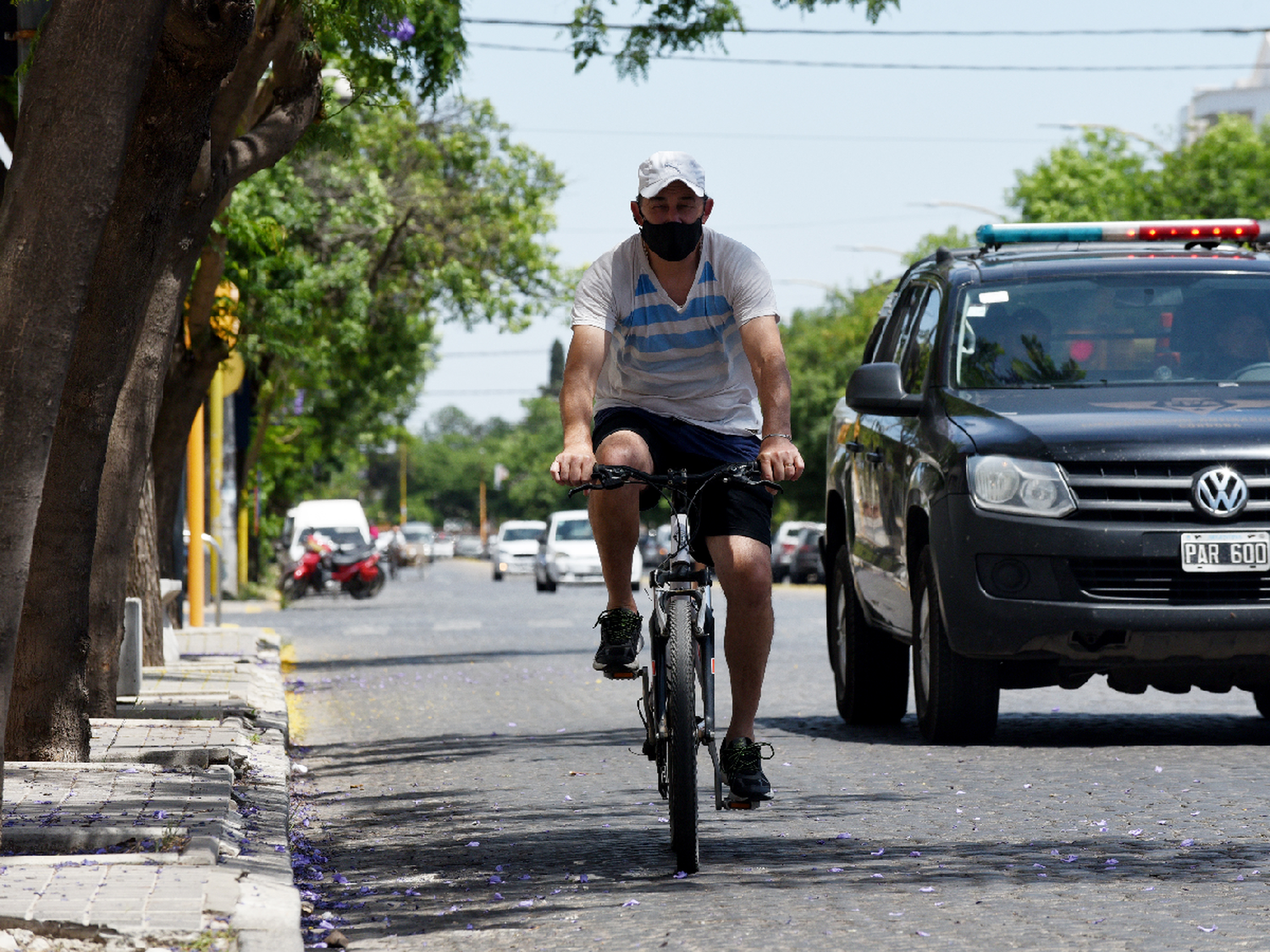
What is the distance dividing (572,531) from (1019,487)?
34932 millimetres

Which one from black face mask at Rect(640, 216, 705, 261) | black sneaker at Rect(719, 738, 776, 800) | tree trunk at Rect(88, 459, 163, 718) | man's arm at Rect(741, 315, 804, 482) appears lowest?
black sneaker at Rect(719, 738, 776, 800)

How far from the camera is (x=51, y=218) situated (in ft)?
17.2

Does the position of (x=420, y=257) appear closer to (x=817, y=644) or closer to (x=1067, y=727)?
(x=817, y=644)

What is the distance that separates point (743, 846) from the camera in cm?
625

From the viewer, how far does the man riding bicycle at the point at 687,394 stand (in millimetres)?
5867

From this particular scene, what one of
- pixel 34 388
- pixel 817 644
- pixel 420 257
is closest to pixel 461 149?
pixel 420 257

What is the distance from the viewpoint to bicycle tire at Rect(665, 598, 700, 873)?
5523 mm

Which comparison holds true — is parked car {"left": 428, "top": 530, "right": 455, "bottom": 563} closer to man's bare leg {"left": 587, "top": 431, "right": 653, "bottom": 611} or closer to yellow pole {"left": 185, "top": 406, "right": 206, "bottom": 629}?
yellow pole {"left": 185, "top": 406, "right": 206, "bottom": 629}

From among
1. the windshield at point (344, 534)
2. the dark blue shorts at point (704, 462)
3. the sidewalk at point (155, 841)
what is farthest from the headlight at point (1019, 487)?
the windshield at point (344, 534)

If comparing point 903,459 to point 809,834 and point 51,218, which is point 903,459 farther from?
point 51,218

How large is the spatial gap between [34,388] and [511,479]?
155285 millimetres

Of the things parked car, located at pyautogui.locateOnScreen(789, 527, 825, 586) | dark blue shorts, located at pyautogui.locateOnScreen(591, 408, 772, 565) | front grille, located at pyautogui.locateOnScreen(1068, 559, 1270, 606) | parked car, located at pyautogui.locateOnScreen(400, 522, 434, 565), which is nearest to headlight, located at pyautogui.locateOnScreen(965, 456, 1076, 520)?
front grille, located at pyautogui.locateOnScreen(1068, 559, 1270, 606)

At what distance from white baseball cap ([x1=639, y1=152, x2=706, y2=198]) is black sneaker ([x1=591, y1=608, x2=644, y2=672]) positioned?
122cm

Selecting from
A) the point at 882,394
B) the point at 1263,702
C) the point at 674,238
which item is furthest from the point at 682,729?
the point at 1263,702
